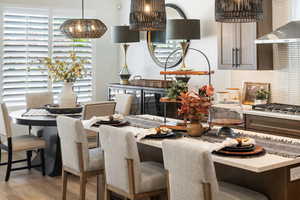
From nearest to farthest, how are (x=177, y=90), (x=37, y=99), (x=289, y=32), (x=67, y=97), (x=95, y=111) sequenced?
(x=177, y=90) → (x=289, y=32) → (x=95, y=111) → (x=67, y=97) → (x=37, y=99)

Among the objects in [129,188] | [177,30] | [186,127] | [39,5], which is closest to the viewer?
[129,188]

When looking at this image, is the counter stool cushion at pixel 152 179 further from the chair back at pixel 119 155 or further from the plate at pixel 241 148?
the plate at pixel 241 148

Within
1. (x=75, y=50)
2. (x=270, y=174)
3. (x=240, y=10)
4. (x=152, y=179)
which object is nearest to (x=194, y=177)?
(x=270, y=174)

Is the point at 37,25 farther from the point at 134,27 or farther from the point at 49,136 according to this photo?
the point at 134,27

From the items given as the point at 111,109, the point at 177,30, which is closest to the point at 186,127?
the point at 111,109

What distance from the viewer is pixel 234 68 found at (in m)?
5.58

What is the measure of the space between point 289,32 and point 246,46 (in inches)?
26.0

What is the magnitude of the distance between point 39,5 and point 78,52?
1.04 metres

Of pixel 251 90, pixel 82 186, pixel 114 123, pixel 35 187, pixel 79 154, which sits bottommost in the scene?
pixel 35 187

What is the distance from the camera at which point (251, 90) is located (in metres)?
5.75

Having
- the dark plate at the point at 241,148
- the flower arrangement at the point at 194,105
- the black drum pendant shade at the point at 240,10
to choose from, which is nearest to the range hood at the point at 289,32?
the black drum pendant shade at the point at 240,10

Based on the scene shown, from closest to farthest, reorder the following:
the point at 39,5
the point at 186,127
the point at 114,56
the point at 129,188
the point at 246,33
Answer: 1. the point at 129,188
2. the point at 186,127
3. the point at 246,33
4. the point at 39,5
5. the point at 114,56

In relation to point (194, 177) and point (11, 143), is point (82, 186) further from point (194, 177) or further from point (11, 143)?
point (11, 143)

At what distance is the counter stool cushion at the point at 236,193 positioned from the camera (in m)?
2.86
